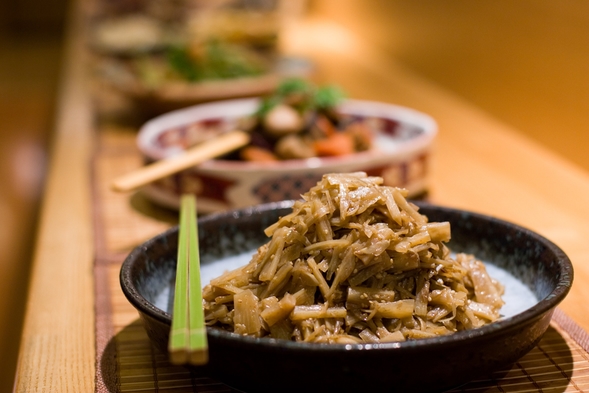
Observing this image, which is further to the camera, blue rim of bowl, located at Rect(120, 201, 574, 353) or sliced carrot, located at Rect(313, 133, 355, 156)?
sliced carrot, located at Rect(313, 133, 355, 156)

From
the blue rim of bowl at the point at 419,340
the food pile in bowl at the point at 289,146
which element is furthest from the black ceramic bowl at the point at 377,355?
the food pile in bowl at the point at 289,146

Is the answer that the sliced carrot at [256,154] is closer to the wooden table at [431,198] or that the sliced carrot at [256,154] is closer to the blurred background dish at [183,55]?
the wooden table at [431,198]

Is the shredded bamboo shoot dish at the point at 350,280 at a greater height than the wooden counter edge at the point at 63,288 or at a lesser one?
greater

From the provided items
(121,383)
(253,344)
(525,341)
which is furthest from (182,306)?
(525,341)

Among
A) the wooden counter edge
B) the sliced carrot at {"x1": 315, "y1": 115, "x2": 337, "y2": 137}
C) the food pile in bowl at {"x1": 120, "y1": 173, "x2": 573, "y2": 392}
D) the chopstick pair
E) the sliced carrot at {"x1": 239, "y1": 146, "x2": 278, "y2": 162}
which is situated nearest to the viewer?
the chopstick pair

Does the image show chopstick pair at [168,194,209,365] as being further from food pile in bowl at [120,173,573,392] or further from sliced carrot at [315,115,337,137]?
sliced carrot at [315,115,337,137]

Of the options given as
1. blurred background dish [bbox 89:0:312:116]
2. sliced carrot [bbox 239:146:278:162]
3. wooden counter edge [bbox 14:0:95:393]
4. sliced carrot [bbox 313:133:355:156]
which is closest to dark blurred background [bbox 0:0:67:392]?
wooden counter edge [bbox 14:0:95:393]

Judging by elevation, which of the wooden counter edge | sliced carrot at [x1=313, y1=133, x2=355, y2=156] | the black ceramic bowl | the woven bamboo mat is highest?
the black ceramic bowl
